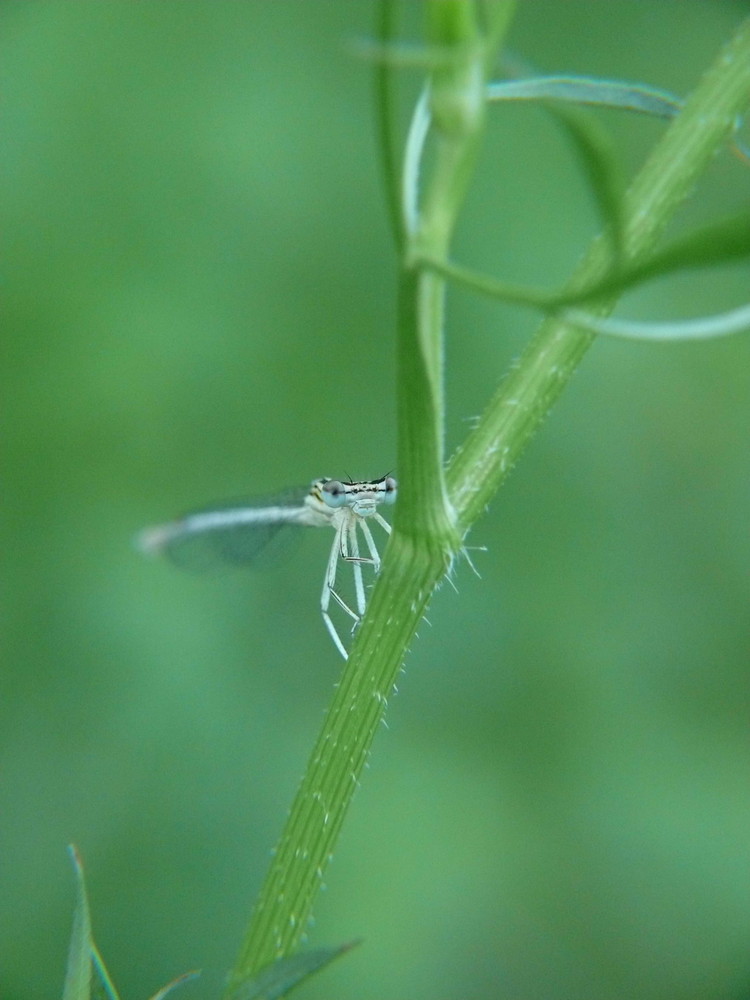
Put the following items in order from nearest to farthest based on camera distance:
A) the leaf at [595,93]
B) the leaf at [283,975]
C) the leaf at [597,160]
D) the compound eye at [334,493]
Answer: the leaf at [597,160], the leaf at [283,975], the leaf at [595,93], the compound eye at [334,493]

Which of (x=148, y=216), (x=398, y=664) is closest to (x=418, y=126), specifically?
(x=398, y=664)

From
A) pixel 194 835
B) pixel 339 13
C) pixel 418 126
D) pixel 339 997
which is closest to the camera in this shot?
pixel 418 126

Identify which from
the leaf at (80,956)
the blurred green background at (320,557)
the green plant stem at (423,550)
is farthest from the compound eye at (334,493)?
the blurred green background at (320,557)

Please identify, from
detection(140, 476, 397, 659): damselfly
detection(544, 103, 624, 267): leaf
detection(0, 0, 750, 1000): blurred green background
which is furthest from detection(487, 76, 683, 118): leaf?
detection(0, 0, 750, 1000): blurred green background

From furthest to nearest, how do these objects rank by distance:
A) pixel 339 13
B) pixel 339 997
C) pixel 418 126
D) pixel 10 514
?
pixel 339 13, pixel 10 514, pixel 339 997, pixel 418 126

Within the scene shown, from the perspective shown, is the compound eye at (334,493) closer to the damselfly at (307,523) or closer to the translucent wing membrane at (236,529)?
→ the damselfly at (307,523)

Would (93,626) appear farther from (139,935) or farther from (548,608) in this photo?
(548,608)

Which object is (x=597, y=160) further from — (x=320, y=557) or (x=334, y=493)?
(x=320, y=557)
